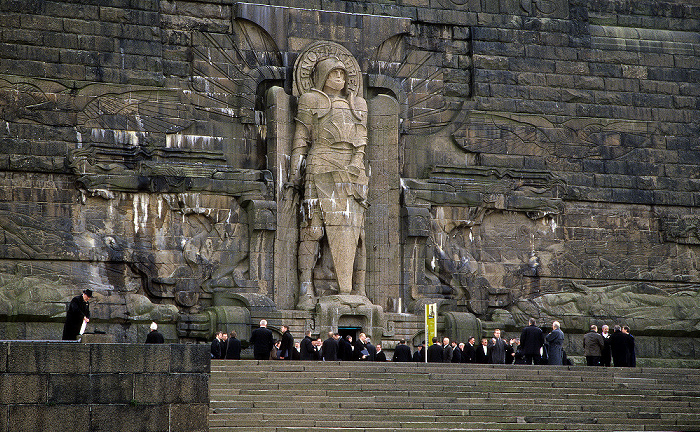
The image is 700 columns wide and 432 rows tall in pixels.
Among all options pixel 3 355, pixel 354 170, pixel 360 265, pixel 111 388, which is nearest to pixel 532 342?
pixel 360 265

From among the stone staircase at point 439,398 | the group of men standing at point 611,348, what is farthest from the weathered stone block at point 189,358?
the group of men standing at point 611,348

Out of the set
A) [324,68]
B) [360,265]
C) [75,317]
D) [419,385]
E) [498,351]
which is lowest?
[419,385]

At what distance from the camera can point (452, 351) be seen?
919 inches

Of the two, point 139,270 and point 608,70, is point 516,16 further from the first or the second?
point 139,270

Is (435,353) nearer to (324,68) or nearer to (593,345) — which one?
(593,345)

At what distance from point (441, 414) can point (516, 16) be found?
43.3 feet

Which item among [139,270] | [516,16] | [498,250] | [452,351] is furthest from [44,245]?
[516,16]

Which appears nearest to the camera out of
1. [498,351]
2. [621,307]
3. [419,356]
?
[498,351]

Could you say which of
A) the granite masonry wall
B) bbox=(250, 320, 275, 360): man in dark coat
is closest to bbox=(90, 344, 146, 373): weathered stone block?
the granite masonry wall

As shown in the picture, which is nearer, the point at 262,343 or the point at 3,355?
the point at 3,355

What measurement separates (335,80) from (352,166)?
1.95 meters

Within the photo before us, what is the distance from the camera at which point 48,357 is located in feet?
49.0

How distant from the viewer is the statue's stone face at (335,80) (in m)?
26.3

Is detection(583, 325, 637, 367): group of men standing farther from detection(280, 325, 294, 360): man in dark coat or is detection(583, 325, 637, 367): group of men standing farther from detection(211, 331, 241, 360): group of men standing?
detection(211, 331, 241, 360): group of men standing
